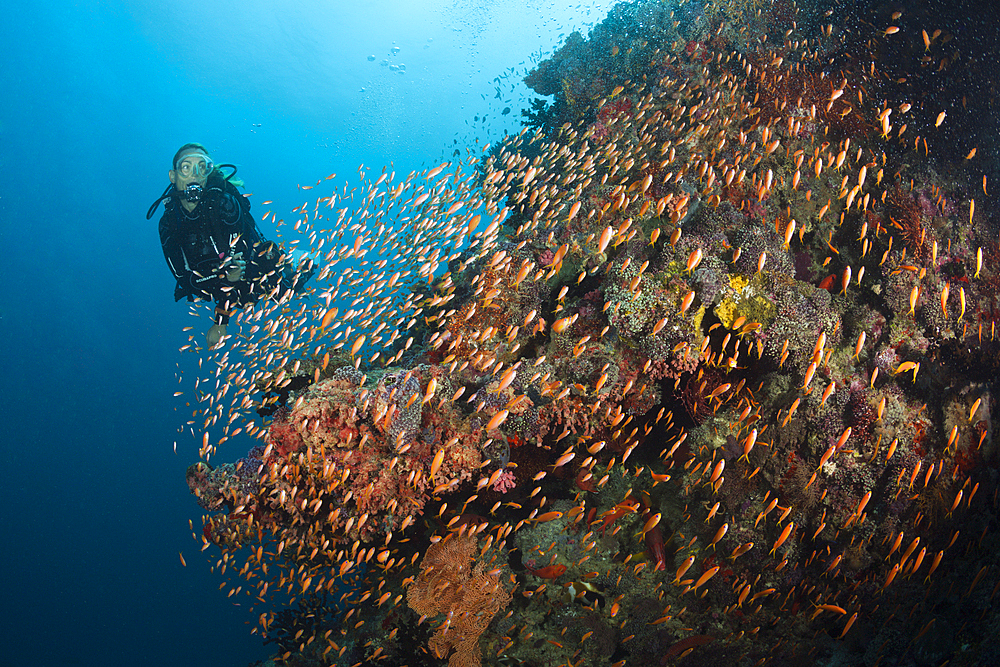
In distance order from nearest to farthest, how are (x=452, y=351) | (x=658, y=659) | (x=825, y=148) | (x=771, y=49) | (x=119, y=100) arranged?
(x=658, y=659) < (x=452, y=351) < (x=825, y=148) < (x=771, y=49) < (x=119, y=100)

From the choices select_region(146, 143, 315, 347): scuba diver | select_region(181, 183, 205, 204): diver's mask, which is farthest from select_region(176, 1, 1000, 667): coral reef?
select_region(181, 183, 205, 204): diver's mask

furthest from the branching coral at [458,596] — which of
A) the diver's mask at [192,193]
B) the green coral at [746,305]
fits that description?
the diver's mask at [192,193]

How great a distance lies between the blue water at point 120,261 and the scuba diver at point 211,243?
38.2 meters

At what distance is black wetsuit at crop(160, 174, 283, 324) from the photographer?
287 inches

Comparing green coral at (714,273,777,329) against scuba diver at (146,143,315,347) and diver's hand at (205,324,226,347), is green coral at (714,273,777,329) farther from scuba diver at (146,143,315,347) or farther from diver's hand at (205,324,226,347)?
diver's hand at (205,324,226,347)

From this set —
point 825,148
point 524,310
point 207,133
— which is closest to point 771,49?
point 825,148

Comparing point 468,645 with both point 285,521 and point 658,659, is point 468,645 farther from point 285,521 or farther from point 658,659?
point 285,521

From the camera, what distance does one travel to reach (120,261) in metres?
61.3

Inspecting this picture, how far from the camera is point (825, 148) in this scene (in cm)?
694

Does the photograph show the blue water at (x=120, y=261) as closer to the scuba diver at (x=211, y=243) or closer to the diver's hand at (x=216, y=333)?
the scuba diver at (x=211, y=243)

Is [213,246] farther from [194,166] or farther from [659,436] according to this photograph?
[659,436]

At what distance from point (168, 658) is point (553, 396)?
5944cm

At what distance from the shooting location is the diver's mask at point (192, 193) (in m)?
7.16

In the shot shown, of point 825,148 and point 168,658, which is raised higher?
point 825,148
